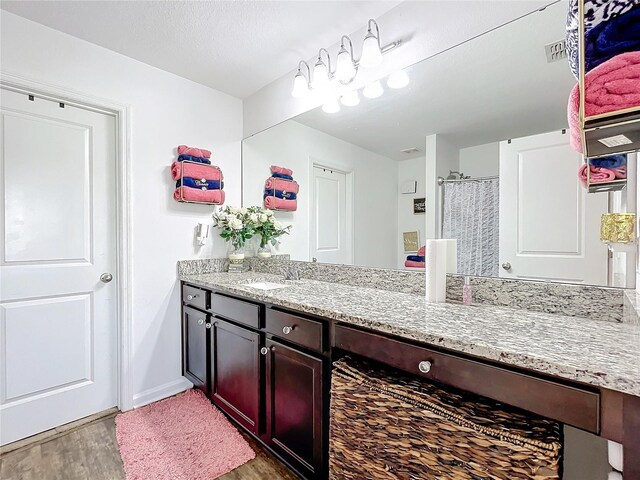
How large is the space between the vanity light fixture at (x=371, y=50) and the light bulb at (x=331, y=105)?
35 centimetres

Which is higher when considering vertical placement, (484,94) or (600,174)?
(484,94)

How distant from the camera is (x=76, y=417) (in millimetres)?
1976

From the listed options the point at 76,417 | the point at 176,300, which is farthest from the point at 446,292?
Result: the point at 76,417

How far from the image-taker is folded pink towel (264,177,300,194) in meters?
2.45

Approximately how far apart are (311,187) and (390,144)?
27.7 inches

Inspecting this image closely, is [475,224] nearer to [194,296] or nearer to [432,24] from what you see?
[432,24]

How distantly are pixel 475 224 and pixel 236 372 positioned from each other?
58.5 inches

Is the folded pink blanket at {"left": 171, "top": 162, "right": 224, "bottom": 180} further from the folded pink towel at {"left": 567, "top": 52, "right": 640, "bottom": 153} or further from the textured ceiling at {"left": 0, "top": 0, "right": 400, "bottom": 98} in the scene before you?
the folded pink towel at {"left": 567, "top": 52, "right": 640, "bottom": 153}

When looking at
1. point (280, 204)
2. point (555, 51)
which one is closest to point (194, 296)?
point (280, 204)

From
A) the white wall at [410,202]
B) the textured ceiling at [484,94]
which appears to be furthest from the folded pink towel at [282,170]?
the white wall at [410,202]

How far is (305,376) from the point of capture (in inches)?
53.0

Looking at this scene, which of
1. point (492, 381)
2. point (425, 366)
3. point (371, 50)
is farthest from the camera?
point (371, 50)

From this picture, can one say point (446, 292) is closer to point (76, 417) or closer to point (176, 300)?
point (176, 300)

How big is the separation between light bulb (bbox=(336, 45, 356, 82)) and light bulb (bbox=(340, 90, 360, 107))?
9 cm
